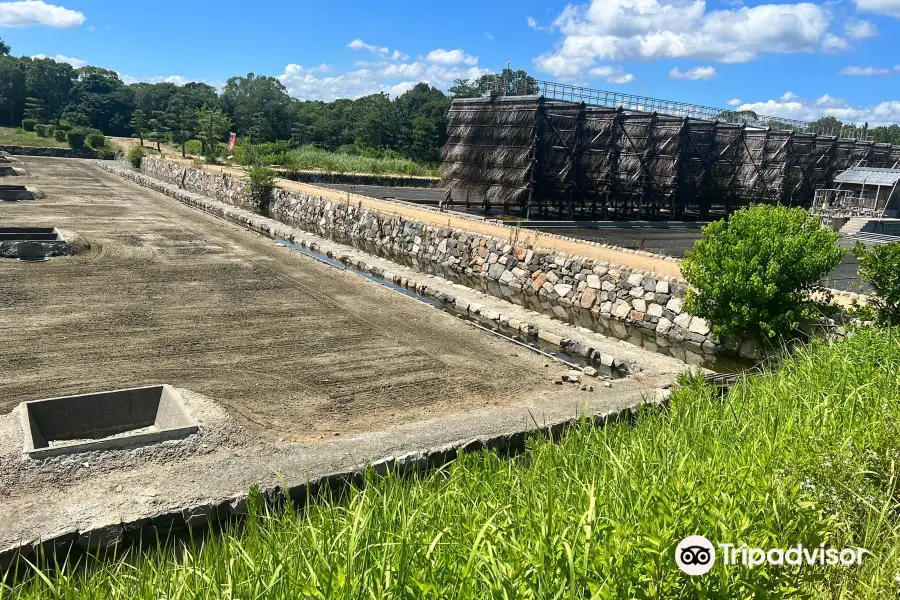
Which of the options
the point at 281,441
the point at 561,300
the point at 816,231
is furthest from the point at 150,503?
the point at 561,300

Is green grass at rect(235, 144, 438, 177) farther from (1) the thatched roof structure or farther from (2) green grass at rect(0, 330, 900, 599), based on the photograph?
(2) green grass at rect(0, 330, 900, 599)

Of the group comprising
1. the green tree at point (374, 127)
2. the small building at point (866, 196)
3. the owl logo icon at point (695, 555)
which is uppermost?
the green tree at point (374, 127)

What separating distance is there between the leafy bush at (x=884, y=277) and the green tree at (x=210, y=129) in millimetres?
49246

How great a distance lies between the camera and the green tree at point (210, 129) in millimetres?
51938

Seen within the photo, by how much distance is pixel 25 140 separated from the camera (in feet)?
188

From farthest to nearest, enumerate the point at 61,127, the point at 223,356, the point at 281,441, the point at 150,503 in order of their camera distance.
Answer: the point at 61,127, the point at 223,356, the point at 281,441, the point at 150,503

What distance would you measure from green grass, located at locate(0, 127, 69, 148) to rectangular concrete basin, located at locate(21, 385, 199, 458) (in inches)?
2340

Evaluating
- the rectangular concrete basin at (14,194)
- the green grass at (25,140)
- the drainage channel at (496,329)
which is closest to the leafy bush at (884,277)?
the drainage channel at (496,329)

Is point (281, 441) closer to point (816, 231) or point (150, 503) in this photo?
point (150, 503)

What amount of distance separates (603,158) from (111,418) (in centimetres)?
2581

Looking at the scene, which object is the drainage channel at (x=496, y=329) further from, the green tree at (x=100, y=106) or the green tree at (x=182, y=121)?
the green tree at (x=100, y=106)

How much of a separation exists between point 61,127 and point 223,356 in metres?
63.4

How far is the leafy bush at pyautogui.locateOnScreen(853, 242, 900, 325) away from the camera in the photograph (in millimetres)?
8625

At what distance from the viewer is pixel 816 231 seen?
10.6 m
